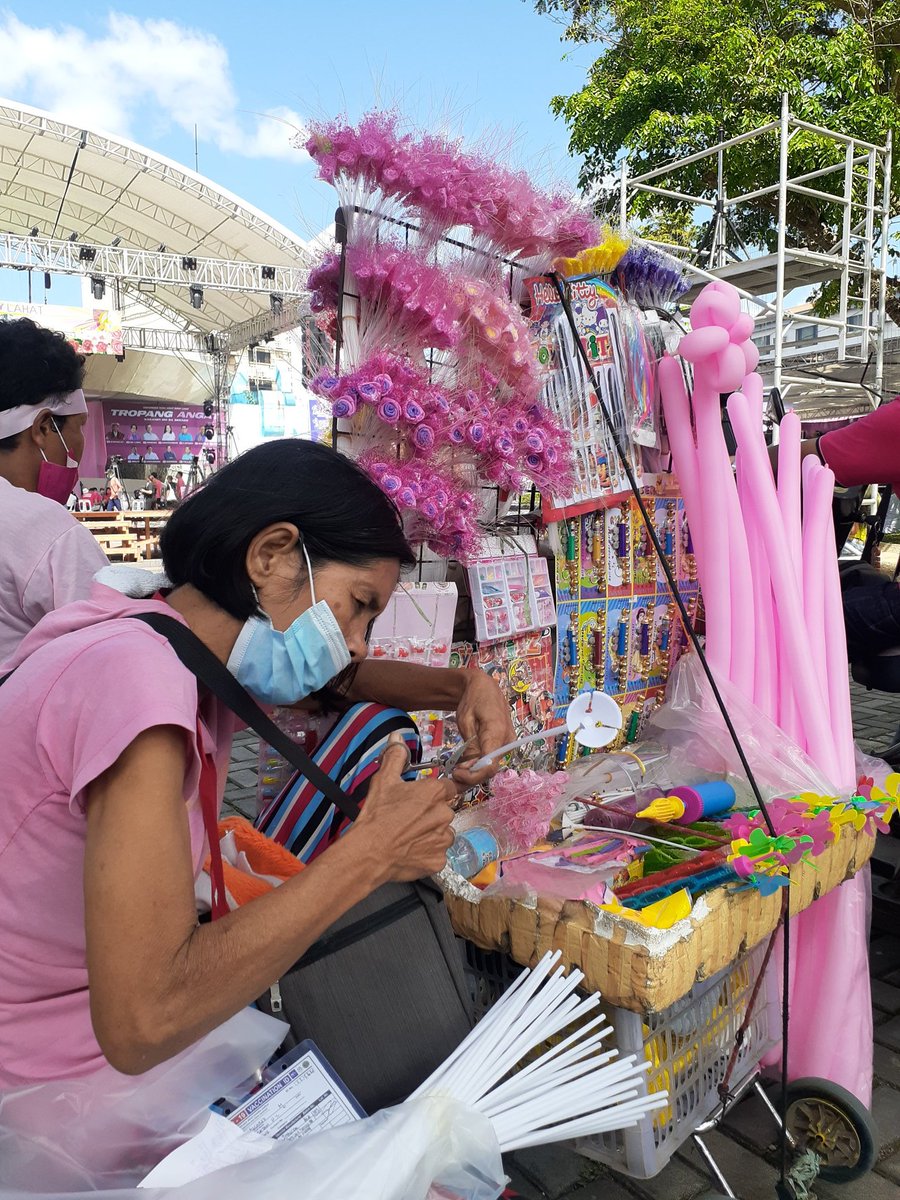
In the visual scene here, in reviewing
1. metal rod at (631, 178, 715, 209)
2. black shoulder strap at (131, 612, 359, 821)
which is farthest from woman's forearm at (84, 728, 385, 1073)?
metal rod at (631, 178, 715, 209)

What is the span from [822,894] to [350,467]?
127 centimetres

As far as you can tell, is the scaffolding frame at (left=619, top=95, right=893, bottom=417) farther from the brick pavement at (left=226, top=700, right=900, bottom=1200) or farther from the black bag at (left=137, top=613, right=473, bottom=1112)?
the black bag at (left=137, top=613, right=473, bottom=1112)

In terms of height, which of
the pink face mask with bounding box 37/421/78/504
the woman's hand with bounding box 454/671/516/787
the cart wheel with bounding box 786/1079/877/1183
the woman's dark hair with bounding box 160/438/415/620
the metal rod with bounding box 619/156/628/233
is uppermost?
the metal rod with bounding box 619/156/628/233

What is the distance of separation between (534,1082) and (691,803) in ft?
2.55

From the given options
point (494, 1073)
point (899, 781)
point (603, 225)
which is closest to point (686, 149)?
point (603, 225)

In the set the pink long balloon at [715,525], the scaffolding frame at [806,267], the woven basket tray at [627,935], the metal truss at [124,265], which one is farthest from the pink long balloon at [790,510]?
the metal truss at [124,265]

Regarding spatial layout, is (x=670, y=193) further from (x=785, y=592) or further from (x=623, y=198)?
(x=785, y=592)

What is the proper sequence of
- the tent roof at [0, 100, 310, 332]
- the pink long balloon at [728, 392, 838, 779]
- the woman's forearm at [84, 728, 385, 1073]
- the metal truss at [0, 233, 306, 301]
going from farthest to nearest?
the tent roof at [0, 100, 310, 332] → the metal truss at [0, 233, 306, 301] → the pink long balloon at [728, 392, 838, 779] → the woman's forearm at [84, 728, 385, 1073]

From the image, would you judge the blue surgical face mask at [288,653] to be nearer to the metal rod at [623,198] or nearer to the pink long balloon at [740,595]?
the pink long balloon at [740,595]

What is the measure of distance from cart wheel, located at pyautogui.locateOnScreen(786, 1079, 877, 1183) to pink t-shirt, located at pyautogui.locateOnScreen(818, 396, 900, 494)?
1.45 metres

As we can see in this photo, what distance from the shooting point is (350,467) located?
3.92 feet

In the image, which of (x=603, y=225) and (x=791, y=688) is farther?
(x=603, y=225)

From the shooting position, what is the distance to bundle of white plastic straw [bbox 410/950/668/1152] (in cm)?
108

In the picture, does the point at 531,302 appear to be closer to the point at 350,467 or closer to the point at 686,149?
the point at 350,467
